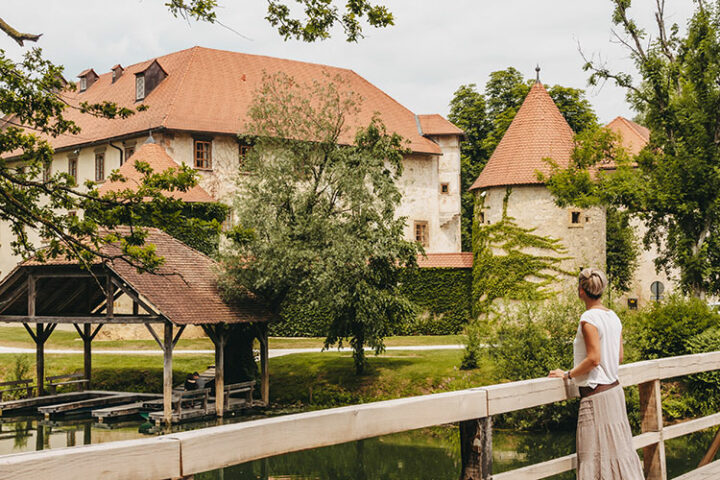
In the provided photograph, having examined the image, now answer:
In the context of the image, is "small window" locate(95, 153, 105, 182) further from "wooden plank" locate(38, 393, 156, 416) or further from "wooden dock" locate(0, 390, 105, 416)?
"wooden plank" locate(38, 393, 156, 416)

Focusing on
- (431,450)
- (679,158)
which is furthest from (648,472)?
(679,158)

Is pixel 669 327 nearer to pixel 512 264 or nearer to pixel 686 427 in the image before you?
pixel 512 264

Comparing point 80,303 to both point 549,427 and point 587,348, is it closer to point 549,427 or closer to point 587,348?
point 549,427

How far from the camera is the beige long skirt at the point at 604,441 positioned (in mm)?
4047

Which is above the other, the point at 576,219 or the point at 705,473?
the point at 576,219

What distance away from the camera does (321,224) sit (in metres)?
21.6

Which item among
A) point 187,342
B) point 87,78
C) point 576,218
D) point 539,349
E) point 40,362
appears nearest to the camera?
point 539,349

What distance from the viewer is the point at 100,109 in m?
11.9

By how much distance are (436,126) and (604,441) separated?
39630 mm

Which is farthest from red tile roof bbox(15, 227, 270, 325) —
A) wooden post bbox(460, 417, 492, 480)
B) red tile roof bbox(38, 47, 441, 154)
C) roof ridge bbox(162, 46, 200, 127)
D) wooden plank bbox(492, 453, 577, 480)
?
wooden post bbox(460, 417, 492, 480)

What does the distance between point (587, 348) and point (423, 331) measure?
1147 inches

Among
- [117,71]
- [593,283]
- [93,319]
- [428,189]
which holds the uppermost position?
[117,71]

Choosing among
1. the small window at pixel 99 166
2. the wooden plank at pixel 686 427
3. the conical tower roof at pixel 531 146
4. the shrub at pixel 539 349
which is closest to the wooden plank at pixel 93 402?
the shrub at pixel 539 349

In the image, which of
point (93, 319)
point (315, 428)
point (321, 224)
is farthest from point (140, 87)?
point (315, 428)
